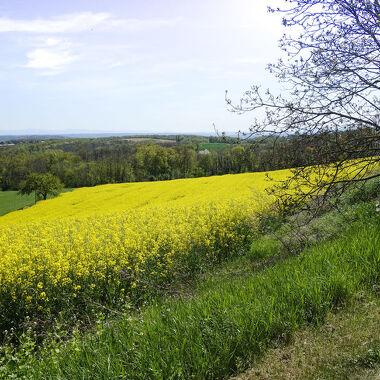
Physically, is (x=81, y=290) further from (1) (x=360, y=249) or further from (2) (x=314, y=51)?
(2) (x=314, y=51)

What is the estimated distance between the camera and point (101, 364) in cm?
265

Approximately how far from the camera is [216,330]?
289 cm

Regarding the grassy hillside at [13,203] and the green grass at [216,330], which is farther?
the grassy hillside at [13,203]

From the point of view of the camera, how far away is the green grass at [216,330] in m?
2.59

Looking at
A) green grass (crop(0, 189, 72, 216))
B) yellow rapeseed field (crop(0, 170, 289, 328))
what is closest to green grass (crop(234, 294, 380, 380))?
yellow rapeseed field (crop(0, 170, 289, 328))

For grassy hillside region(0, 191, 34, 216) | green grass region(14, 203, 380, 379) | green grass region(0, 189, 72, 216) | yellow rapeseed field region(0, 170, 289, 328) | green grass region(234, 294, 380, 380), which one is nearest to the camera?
green grass region(234, 294, 380, 380)

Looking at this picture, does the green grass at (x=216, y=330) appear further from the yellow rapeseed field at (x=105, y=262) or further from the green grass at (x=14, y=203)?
the green grass at (x=14, y=203)

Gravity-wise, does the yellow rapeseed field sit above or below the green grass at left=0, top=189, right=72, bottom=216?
above

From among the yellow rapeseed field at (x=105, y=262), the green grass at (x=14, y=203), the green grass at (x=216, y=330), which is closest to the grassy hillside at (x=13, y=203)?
the green grass at (x=14, y=203)

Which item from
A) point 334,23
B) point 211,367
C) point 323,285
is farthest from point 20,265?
point 334,23

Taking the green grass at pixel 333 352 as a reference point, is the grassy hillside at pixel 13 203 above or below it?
below

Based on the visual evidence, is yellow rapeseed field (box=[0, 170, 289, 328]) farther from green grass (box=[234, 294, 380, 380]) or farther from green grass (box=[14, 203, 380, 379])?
green grass (box=[234, 294, 380, 380])

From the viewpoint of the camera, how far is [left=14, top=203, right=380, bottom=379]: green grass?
2.59 meters

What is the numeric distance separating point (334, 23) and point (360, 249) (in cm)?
315
